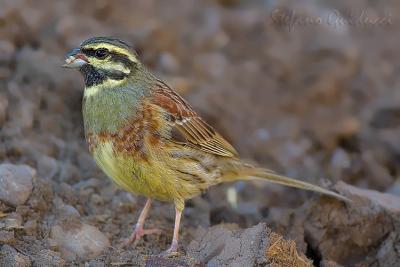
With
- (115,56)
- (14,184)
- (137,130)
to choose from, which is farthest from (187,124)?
(14,184)

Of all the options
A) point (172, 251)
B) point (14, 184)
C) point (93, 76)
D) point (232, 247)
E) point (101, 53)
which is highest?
point (101, 53)

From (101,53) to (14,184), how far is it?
1.15 meters

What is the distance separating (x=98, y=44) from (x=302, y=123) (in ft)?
12.1

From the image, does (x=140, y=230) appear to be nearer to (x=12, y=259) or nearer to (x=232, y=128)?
(x=12, y=259)

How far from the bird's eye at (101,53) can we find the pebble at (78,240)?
1.24 metres

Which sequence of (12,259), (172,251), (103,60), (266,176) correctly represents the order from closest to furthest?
(12,259) → (172,251) → (103,60) → (266,176)

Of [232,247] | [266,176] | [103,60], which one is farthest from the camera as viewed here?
[266,176]

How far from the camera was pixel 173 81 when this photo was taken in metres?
8.12

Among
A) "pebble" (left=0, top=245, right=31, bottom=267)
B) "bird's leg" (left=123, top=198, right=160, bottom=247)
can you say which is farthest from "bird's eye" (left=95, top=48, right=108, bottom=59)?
"pebble" (left=0, top=245, right=31, bottom=267)

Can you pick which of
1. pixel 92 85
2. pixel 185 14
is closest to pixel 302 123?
pixel 185 14

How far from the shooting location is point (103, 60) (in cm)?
562

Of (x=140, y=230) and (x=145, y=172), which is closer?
(x=145, y=172)

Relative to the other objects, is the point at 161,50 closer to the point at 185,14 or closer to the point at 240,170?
the point at 185,14

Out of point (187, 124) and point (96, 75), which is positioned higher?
point (96, 75)
